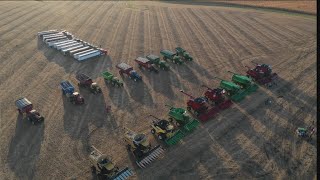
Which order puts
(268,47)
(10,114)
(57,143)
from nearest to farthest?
(57,143), (10,114), (268,47)

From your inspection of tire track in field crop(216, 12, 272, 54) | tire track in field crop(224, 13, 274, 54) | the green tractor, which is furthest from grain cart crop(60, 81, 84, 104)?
tire track in field crop(224, 13, 274, 54)

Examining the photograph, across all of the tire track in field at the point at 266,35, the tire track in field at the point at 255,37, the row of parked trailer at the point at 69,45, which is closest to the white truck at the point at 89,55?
the row of parked trailer at the point at 69,45

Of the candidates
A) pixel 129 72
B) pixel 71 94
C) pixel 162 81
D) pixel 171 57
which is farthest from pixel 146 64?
pixel 71 94

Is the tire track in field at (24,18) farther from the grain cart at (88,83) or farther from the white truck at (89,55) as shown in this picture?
the grain cart at (88,83)

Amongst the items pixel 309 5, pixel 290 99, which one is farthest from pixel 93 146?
pixel 309 5

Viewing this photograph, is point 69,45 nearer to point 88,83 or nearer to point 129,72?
point 88,83

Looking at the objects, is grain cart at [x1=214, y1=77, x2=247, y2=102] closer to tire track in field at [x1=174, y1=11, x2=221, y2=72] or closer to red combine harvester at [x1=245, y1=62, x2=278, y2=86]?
red combine harvester at [x1=245, y1=62, x2=278, y2=86]

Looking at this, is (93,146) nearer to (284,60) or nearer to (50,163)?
(50,163)
